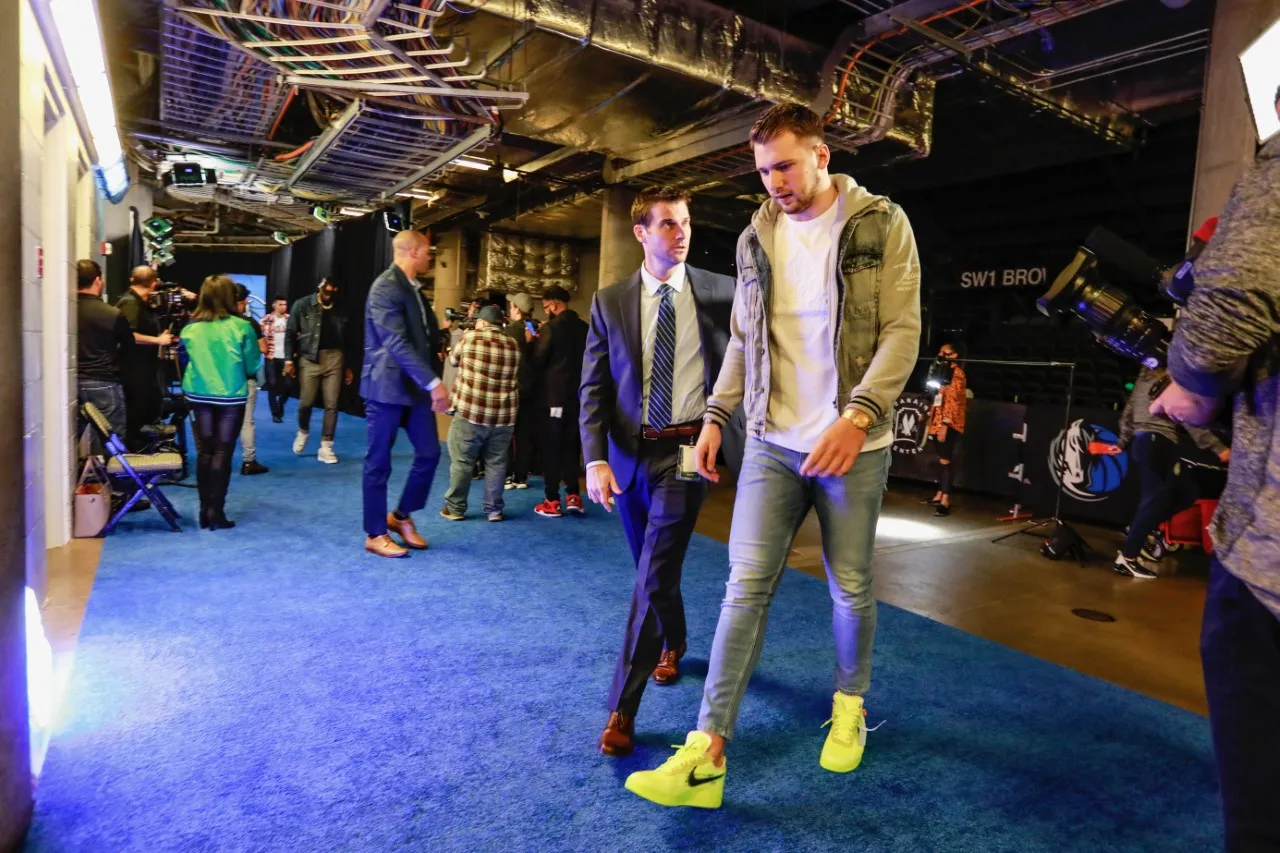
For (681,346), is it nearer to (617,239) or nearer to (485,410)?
(485,410)

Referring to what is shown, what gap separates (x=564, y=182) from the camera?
9.86 metres

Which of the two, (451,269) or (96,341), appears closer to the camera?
(96,341)

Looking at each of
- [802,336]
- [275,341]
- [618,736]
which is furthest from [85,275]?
[275,341]

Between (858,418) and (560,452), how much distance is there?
4.37 m

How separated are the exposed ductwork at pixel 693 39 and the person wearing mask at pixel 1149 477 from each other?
3149mm

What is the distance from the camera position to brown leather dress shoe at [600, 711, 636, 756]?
7.32 feet

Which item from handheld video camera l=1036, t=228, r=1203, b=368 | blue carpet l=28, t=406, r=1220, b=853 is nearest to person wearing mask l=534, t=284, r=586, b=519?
blue carpet l=28, t=406, r=1220, b=853

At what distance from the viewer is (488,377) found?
5.57m

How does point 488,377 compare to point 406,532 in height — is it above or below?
above

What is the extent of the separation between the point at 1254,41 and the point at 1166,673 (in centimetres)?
324

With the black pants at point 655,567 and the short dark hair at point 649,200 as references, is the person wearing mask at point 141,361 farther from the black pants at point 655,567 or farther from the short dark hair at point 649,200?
the black pants at point 655,567

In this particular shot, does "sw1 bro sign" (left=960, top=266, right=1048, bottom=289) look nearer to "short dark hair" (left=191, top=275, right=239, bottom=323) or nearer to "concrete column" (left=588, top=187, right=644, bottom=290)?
"concrete column" (left=588, top=187, right=644, bottom=290)

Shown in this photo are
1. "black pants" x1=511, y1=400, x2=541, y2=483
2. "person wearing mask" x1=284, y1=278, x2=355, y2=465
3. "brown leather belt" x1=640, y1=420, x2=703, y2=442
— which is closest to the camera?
"brown leather belt" x1=640, y1=420, x2=703, y2=442

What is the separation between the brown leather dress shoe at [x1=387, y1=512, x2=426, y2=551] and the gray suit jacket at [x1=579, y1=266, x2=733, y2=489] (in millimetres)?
2563
